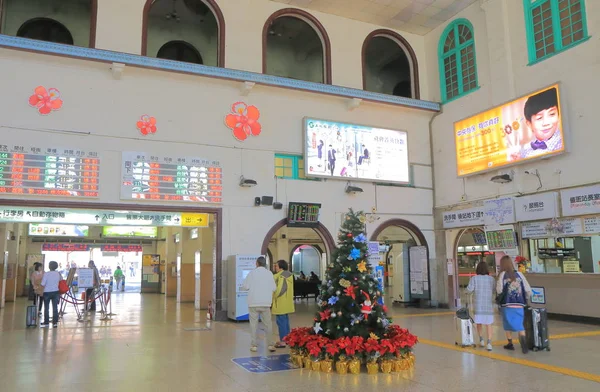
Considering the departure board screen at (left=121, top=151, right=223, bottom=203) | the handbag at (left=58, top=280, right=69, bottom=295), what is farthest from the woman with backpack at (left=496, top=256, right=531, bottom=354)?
the handbag at (left=58, top=280, right=69, bottom=295)

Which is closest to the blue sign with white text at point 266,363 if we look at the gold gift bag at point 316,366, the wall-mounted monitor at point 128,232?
the gold gift bag at point 316,366

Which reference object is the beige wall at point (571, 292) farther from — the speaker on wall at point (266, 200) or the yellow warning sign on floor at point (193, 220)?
the yellow warning sign on floor at point (193, 220)

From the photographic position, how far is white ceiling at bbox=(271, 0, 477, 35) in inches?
512

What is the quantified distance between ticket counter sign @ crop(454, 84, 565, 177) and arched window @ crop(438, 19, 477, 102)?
1137 mm

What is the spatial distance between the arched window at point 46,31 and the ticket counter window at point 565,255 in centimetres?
1389

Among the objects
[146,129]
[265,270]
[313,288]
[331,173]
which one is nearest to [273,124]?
[331,173]

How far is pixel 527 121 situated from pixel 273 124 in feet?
20.0

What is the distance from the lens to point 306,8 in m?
13.2

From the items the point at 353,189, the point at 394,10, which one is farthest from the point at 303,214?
the point at 394,10

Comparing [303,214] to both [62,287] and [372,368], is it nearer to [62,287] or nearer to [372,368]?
[62,287]

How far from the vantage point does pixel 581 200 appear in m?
10.0

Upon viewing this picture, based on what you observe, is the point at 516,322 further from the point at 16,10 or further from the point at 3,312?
the point at 16,10

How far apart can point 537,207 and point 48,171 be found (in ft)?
35.1

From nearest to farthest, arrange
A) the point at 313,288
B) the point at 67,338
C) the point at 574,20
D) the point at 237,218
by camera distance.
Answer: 1. the point at 67,338
2. the point at 574,20
3. the point at 237,218
4. the point at 313,288
